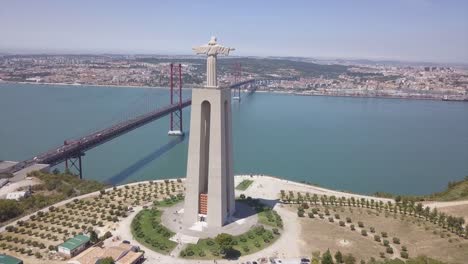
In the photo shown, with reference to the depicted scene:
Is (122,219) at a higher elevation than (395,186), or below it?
higher

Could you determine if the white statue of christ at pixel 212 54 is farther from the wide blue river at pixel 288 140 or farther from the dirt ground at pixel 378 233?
the wide blue river at pixel 288 140

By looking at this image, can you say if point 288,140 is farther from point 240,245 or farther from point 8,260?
point 8,260

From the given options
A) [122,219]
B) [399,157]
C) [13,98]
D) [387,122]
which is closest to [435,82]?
[387,122]

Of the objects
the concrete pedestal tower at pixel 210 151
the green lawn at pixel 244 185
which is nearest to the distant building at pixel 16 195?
the concrete pedestal tower at pixel 210 151

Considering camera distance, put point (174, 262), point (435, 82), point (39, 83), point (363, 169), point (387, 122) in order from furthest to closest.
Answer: point (435, 82)
point (39, 83)
point (387, 122)
point (363, 169)
point (174, 262)

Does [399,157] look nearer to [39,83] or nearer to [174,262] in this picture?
[174,262]

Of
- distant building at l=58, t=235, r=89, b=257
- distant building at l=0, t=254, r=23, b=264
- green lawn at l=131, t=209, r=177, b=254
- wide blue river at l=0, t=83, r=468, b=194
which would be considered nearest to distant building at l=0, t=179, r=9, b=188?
wide blue river at l=0, t=83, r=468, b=194
